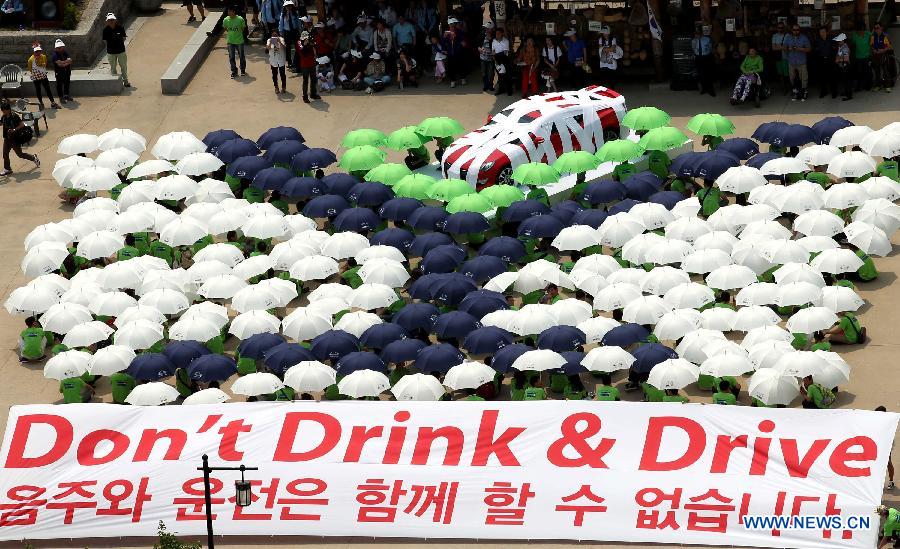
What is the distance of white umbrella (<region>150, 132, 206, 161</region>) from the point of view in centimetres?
4072

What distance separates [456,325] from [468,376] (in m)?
1.83

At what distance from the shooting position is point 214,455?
95.1ft

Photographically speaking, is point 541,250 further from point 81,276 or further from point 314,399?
point 81,276

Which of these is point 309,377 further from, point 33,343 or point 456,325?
point 33,343

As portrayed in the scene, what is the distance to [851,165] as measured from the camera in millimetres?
37188

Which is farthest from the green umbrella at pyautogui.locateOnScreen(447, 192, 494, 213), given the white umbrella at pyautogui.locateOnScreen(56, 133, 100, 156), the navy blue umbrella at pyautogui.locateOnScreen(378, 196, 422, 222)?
the white umbrella at pyautogui.locateOnScreen(56, 133, 100, 156)

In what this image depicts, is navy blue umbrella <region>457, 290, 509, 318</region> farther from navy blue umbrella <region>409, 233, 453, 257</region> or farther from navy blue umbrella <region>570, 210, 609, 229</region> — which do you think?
navy blue umbrella <region>570, 210, 609, 229</region>

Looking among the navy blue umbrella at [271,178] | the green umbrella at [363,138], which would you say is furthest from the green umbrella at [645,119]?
the navy blue umbrella at [271,178]

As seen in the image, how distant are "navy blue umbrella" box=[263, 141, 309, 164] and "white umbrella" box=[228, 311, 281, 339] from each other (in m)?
7.48

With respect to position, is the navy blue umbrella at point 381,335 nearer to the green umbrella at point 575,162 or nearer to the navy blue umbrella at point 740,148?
the green umbrella at point 575,162

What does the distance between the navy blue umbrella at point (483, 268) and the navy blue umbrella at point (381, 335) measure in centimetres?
258

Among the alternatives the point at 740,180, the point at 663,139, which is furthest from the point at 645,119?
the point at 740,180

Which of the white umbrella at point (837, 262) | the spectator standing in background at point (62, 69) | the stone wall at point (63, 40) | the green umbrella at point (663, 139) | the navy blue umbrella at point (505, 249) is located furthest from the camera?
the stone wall at point (63, 40)

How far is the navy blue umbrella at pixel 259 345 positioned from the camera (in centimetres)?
3219
